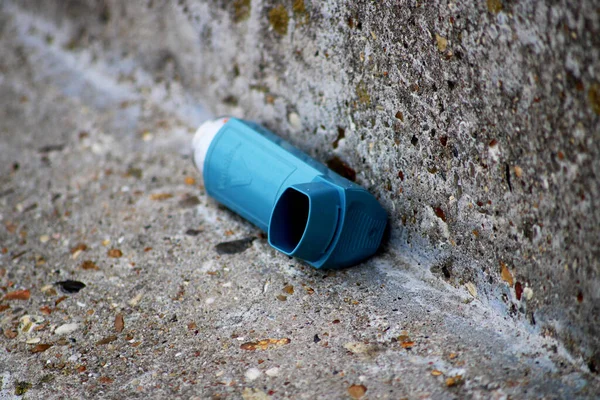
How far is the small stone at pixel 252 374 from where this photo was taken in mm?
1119

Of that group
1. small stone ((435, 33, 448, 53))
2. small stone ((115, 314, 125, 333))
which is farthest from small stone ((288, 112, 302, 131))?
small stone ((115, 314, 125, 333))

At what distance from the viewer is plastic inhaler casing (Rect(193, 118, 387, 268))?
4.16 feet

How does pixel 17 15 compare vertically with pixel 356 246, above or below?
above

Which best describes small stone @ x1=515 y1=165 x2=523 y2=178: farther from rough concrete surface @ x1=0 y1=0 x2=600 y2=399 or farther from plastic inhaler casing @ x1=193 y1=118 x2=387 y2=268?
plastic inhaler casing @ x1=193 y1=118 x2=387 y2=268

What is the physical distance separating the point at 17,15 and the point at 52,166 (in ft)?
3.25

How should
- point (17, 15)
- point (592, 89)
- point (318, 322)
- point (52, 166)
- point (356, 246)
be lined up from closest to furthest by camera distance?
point (592, 89) < point (318, 322) < point (356, 246) < point (52, 166) < point (17, 15)

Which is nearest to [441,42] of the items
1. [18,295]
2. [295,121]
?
[295,121]

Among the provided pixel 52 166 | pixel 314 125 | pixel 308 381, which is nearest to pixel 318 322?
pixel 308 381

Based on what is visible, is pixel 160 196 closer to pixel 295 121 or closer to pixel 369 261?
pixel 295 121

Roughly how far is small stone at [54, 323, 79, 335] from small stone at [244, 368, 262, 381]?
1.37ft

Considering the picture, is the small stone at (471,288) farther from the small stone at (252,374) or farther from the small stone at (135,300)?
the small stone at (135,300)

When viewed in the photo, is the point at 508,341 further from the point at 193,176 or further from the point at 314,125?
the point at 193,176

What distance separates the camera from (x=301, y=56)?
1.52 meters

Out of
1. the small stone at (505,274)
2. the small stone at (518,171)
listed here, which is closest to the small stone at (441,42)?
the small stone at (518,171)
